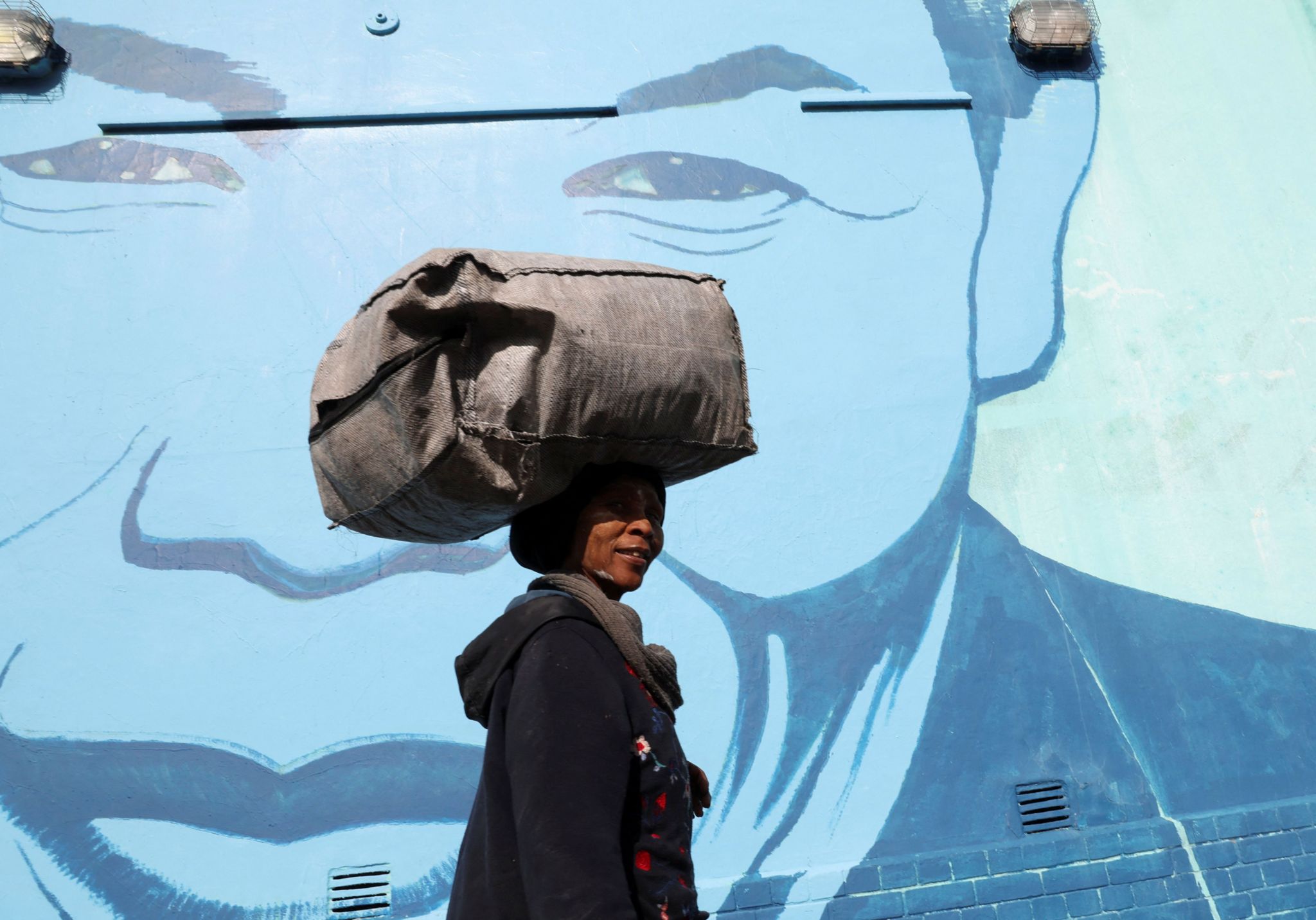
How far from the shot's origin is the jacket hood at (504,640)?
1.60 metres

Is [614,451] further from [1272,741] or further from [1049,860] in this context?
[1272,741]

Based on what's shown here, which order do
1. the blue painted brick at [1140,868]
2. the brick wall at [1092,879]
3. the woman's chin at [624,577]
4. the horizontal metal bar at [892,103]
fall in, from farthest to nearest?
the horizontal metal bar at [892,103] < the blue painted brick at [1140,868] < the brick wall at [1092,879] < the woman's chin at [624,577]

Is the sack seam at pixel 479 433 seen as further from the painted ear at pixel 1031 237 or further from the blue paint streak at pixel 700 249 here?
the painted ear at pixel 1031 237

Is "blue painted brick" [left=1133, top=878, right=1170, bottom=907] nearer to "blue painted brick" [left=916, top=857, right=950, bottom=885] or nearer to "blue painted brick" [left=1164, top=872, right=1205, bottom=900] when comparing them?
"blue painted brick" [left=1164, top=872, right=1205, bottom=900]

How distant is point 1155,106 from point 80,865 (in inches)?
242

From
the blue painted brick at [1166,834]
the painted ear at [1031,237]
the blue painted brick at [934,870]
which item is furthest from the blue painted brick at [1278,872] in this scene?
the painted ear at [1031,237]

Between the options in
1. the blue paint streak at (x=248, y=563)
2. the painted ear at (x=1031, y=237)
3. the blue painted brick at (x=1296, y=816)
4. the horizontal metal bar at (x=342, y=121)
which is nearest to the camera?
the blue paint streak at (x=248, y=563)

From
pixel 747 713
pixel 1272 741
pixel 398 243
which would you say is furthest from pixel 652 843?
pixel 1272 741

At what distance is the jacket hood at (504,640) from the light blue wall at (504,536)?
9.32ft

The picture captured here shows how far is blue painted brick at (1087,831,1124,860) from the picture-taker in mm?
4609

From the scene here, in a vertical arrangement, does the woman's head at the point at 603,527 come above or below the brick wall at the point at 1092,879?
above

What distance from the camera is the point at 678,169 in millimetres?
5301

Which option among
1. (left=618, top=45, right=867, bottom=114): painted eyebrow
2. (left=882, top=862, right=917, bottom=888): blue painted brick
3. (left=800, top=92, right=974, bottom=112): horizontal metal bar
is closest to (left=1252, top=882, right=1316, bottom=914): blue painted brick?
(left=882, top=862, right=917, bottom=888): blue painted brick

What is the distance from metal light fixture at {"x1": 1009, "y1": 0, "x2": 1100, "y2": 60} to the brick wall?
12.6 ft
